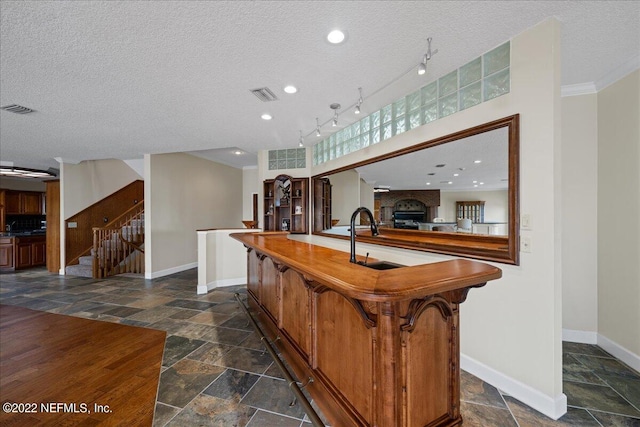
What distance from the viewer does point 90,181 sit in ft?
21.6

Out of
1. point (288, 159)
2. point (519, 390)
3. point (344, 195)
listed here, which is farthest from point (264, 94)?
point (519, 390)

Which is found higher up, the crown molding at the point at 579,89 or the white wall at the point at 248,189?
the crown molding at the point at 579,89

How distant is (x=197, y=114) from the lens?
10.7 feet

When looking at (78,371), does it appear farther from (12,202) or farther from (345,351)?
(12,202)

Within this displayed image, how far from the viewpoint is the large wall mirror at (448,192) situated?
193 centimetres

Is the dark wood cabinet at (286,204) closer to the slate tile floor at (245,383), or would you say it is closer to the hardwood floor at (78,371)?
the slate tile floor at (245,383)

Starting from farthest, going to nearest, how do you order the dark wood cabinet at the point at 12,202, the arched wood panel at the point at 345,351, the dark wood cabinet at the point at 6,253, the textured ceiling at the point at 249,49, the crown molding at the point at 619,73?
the dark wood cabinet at the point at 12,202 → the dark wood cabinet at the point at 6,253 → the crown molding at the point at 619,73 → the textured ceiling at the point at 249,49 → the arched wood panel at the point at 345,351

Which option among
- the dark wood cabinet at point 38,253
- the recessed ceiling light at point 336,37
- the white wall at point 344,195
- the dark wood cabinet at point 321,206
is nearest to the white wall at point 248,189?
the dark wood cabinet at point 321,206

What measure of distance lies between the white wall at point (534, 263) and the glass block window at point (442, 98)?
87mm

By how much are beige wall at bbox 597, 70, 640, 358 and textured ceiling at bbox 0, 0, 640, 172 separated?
1.08ft

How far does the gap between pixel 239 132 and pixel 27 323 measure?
3.59 m

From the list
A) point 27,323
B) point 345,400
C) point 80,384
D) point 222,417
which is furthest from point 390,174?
point 27,323

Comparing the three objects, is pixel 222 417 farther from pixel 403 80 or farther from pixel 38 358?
pixel 403 80

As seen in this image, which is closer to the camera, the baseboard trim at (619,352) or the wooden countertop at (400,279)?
the wooden countertop at (400,279)
